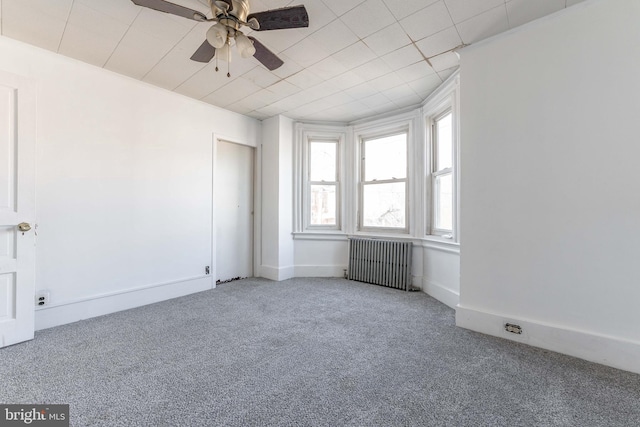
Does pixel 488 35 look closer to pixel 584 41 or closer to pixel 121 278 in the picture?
pixel 584 41

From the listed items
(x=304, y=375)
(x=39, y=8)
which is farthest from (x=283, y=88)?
(x=304, y=375)

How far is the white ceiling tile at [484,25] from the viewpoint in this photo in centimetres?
217

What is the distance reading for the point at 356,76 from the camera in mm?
3141

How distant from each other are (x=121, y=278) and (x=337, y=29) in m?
3.39

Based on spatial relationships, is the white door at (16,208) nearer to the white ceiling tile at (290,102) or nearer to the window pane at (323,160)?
the white ceiling tile at (290,102)

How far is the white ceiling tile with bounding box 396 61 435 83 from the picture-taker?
115 inches

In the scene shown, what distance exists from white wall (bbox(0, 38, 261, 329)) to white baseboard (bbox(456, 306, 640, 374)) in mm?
3405

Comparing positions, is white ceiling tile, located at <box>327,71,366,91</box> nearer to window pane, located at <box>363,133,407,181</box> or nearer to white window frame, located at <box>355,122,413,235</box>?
white window frame, located at <box>355,122,413,235</box>

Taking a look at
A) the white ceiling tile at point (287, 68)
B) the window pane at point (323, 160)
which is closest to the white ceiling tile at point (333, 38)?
the white ceiling tile at point (287, 68)

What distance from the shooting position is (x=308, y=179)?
186 inches

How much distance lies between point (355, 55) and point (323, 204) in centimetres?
251

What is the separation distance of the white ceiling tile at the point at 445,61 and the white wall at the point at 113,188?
300cm

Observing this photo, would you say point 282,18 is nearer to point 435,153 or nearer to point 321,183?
point 435,153

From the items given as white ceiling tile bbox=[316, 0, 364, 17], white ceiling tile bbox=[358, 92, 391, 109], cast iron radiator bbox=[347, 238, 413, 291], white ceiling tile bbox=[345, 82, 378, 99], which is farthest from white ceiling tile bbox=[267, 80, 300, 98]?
cast iron radiator bbox=[347, 238, 413, 291]
